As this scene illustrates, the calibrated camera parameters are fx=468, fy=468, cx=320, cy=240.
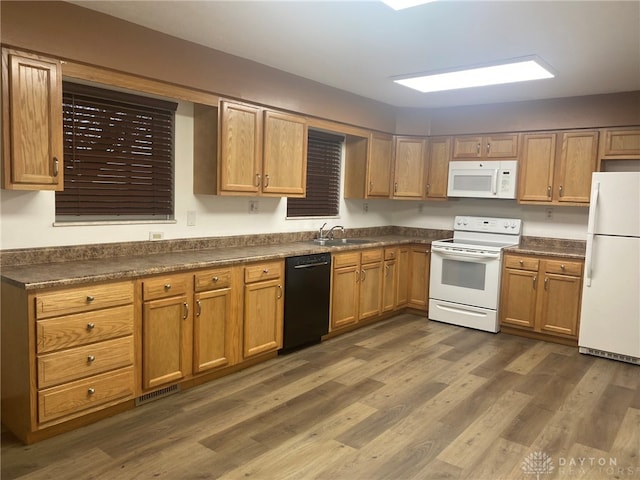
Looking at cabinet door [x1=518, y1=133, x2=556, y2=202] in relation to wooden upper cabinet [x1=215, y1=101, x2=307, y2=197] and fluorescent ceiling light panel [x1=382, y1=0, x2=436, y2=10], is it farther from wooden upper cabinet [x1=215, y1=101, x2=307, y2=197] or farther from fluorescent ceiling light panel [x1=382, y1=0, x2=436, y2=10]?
fluorescent ceiling light panel [x1=382, y1=0, x2=436, y2=10]

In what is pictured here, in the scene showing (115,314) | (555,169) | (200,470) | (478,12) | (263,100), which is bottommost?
(200,470)

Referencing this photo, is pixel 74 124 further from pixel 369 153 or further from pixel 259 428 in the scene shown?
pixel 369 153

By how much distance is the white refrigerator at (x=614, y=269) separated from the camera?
13.1 feet

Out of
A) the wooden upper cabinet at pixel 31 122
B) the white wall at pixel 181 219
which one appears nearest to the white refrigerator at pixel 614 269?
the white wall at pixel 181 219

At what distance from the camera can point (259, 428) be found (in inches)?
110

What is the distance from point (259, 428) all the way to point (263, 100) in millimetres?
2528

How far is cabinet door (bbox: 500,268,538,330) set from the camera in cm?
473

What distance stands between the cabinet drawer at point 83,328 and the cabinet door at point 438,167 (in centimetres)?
388

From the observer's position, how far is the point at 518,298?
4.81 m

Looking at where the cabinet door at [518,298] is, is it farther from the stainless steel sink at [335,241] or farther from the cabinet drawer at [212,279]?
the cabinet drawer at [212,279]

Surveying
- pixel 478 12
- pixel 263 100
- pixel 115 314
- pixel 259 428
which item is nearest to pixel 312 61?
pixel 263 100

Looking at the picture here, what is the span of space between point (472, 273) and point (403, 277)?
0.83m

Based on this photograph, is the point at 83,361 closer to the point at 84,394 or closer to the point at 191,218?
the point at 84,394

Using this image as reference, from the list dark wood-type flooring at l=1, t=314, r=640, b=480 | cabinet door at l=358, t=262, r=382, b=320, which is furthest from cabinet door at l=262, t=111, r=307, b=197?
dark wood-type flooring at l=1, t=314, r=640, b=480
